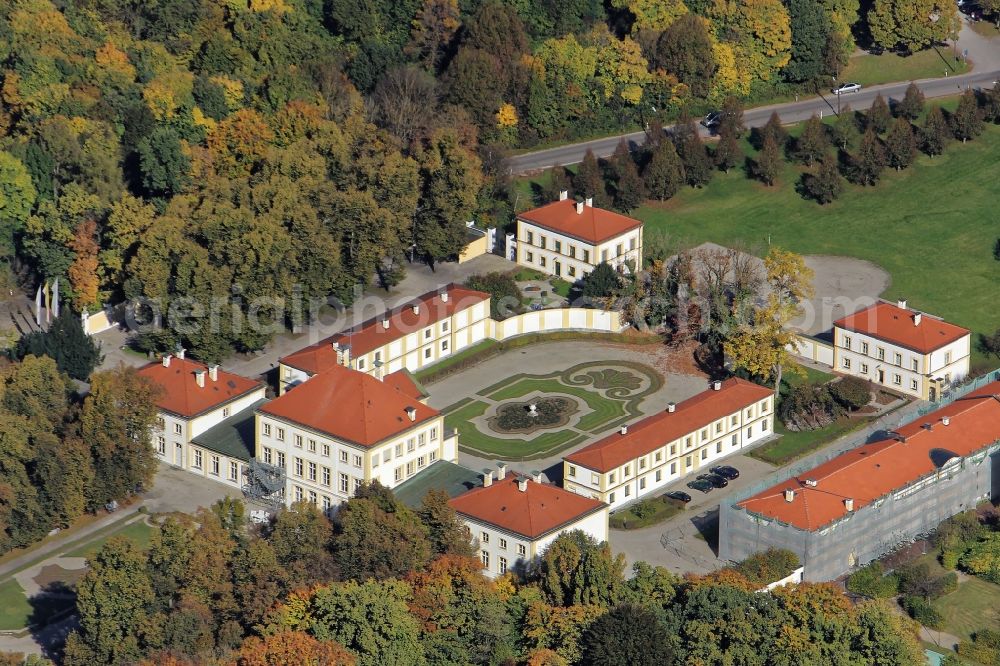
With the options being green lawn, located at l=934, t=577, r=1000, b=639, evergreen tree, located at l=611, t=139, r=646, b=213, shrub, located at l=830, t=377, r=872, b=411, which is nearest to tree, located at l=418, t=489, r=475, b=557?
green lawn, located at l=934, t=577, r=1000, b=639

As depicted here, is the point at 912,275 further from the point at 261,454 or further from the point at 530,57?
the point at 261,454

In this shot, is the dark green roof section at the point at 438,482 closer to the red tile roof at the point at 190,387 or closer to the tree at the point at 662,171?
the red tile roof at the point at 190,387

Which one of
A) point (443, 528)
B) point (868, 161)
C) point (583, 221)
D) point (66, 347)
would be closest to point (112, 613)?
point (443, 528)

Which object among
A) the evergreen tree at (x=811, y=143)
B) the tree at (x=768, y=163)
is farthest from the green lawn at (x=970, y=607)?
the evergreen tree at (x=811, y=143)

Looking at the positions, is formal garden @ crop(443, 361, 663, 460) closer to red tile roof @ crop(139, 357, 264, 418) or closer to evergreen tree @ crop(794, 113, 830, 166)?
red tile roof @ crop(139, 357, 264, 418)

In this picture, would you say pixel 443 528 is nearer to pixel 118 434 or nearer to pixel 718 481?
pixel 718 481

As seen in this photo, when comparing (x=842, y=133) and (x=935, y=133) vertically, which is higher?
(x=842, y=133)
